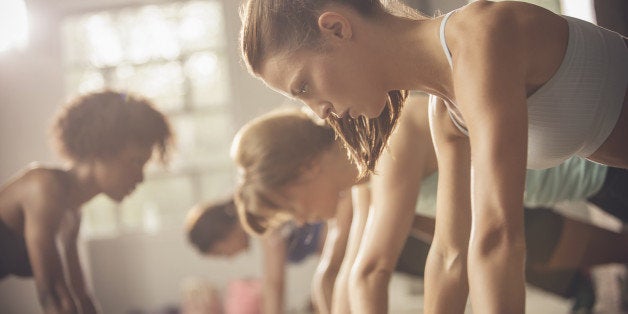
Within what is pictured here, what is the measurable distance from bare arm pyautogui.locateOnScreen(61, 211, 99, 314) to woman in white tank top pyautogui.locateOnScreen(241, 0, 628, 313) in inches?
17.6

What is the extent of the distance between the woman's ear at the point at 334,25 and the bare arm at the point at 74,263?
0.51 m

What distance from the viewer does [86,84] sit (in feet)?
6.54

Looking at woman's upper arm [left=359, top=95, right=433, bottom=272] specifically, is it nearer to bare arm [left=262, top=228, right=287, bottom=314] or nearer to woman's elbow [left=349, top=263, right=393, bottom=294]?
woman's elbow [left=349, top=263, right=393, bottom=294]

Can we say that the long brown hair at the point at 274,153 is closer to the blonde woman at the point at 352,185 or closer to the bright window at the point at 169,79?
the blonde woman at the point at 352,185

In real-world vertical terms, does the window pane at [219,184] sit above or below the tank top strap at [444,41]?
below

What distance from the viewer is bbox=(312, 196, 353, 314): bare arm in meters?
0.85

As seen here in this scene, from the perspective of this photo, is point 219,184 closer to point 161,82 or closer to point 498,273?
point 161,82

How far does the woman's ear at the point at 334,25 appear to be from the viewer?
1.43ft

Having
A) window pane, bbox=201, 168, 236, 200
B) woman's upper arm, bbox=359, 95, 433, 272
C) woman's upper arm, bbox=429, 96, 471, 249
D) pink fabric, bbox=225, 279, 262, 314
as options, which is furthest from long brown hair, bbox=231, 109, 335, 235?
window pane, bbox=201, 168, 236, 200

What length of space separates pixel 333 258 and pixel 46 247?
313 mm

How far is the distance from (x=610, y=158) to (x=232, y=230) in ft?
2.70

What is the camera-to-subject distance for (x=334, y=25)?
1.44 ft

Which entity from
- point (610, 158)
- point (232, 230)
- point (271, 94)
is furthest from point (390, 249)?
point (271, 94)

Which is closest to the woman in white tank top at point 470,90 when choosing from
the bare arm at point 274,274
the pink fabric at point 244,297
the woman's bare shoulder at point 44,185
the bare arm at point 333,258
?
the bare arm at point 333,258
